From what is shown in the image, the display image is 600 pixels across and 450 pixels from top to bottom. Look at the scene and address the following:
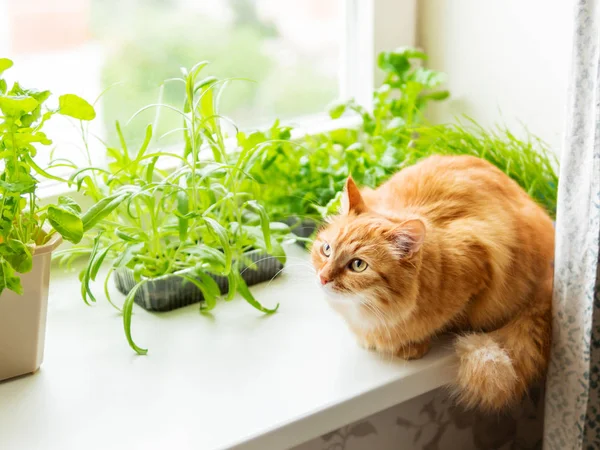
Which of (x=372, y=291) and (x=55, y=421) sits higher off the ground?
(x=372, y=291)

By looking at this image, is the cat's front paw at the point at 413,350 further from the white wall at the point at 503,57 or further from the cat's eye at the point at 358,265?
the white wall at the point at 503,57

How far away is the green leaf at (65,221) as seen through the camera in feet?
2.62

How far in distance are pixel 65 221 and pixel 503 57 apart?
0.87m

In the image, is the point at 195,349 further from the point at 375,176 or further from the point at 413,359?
the point at 375,176

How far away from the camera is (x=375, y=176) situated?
1.20 m

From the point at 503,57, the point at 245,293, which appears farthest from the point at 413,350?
the point at 503,57

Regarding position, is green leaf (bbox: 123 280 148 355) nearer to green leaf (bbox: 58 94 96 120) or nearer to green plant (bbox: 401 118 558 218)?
green leaf (bbox: 58 94 96 120)

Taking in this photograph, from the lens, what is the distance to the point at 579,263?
35.0 inches

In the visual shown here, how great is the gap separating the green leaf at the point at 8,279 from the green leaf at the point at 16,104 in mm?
167

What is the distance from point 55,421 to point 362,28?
0.97 metres

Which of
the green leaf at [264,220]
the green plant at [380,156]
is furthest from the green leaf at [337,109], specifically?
the green leaf at [264,220]

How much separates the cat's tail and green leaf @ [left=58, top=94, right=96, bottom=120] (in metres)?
0.56

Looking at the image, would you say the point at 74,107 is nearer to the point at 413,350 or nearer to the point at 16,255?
the point at 16,255

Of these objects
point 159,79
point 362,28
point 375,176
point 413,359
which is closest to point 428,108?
point 362,28
